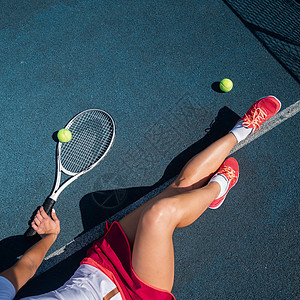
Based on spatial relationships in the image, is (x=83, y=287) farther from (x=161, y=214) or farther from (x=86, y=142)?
(x=86, y=142)

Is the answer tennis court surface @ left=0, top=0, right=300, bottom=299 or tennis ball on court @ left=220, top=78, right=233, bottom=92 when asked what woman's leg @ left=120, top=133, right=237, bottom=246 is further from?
tennis ball on court @ left=220, top=78, right=233, bottom=92

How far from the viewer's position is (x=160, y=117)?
11.0 feet

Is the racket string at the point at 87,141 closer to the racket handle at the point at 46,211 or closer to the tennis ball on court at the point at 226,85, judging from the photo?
the racket handle at the point at 46,211

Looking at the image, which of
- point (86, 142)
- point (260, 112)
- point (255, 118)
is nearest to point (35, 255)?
point (86, 142)

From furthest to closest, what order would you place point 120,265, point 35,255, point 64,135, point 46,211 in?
point 64,135, point 46,211, point 35,255, point 120,265

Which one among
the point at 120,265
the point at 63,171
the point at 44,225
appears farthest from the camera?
the point at 63,171

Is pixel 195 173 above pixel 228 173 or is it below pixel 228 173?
below

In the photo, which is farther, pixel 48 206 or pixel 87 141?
pixel 87 141

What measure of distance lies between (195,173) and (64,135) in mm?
1693

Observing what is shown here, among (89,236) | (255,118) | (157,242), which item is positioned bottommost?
(89,236)

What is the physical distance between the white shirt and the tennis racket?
3.51 feet

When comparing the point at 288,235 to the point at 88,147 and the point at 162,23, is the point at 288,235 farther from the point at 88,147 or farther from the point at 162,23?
the point at 162,23

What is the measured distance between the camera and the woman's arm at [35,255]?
6.78 feet

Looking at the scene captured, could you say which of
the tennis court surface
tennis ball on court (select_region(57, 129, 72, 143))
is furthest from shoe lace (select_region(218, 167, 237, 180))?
tennis ball on court (select_region(57, 129, 72, 143))
